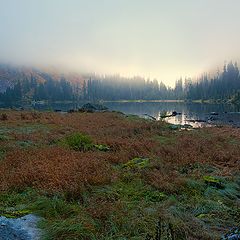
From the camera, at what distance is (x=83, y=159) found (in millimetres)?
10664

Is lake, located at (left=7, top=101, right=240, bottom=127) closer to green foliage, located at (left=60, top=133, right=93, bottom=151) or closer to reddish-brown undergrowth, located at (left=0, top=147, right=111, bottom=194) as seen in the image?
green foliage, located at (left=60, top=133, right=93, bottom=151)

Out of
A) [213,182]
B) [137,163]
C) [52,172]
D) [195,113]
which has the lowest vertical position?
[195,113]

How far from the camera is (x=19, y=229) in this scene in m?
5.09

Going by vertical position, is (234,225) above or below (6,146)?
below

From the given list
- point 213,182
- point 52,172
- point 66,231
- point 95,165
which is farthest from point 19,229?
point 213,182

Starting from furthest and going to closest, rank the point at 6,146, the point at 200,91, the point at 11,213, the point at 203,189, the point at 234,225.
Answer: the point at 200,91, the point at 6,146, the point at 203,189, the point at 234,225, the point at 11,213

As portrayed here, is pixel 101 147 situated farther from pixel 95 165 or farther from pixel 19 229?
pixel 19 229

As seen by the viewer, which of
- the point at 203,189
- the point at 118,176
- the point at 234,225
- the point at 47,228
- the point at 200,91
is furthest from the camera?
the point at 200,91

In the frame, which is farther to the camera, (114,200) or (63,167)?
(63,167)

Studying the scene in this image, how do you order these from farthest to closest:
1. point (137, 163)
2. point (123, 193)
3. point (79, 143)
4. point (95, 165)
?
point (79, 143) → point (137, 163) → point (95, 165) → point (123, 193)

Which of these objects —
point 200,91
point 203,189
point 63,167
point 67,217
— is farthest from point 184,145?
point 200,91

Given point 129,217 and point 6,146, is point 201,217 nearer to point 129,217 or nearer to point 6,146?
point 129,217

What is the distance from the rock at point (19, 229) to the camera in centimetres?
479

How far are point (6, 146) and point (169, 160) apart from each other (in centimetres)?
799
